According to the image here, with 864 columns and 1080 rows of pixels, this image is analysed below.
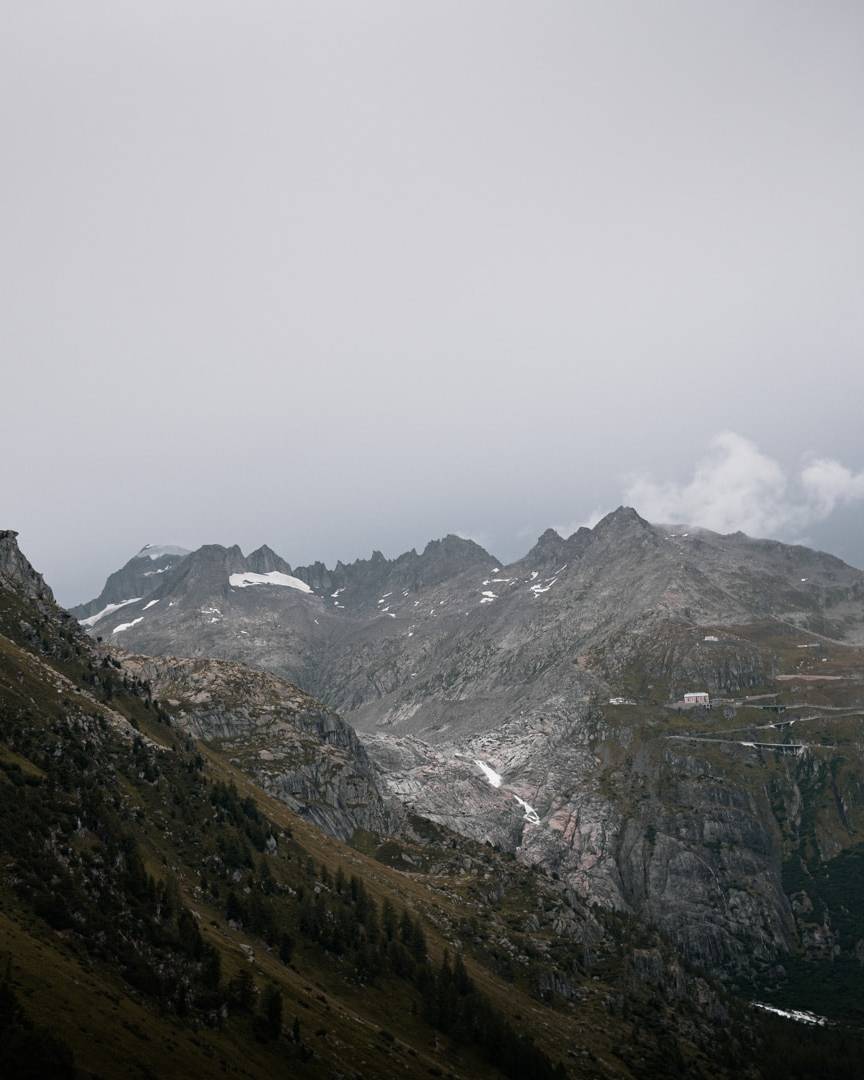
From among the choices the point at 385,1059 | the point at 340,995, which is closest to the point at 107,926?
the point at 385,1059

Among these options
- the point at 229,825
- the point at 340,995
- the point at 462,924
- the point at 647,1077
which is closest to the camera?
the point at 340,995

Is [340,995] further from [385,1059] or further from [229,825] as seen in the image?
[229,825]

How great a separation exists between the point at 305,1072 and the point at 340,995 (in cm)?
3938

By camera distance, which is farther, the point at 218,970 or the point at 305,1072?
the point at 218,970

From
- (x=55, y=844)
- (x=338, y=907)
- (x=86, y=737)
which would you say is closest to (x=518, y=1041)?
(x=338, y=907)

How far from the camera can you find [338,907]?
163625 millimetres

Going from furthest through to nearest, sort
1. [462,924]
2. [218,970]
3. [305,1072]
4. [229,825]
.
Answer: [462,924] → [229,825] → [218,970] → [305,1072]

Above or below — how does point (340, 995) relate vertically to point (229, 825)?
below

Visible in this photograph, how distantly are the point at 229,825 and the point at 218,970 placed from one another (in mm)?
68215

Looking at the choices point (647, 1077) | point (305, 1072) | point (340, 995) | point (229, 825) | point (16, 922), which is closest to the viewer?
point (16, 922)

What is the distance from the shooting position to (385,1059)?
4304 inches

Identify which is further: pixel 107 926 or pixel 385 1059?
pixel 385 1059

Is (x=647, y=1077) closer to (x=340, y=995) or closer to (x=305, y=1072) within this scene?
(x=340, y=995)

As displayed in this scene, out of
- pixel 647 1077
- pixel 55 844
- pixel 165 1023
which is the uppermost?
pixel 55 844
